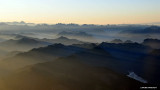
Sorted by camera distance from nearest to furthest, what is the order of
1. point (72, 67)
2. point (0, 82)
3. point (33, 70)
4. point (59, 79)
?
1. point (59, 79)
2. point (0, 82)
3. point (33, 70)
4. point (72, 67)

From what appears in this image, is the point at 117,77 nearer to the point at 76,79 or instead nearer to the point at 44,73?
the point at 76,79

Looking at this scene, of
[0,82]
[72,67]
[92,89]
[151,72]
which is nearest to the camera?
[92,89]

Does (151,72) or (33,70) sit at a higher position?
(33,70)

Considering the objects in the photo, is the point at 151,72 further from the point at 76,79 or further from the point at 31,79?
the point at 31,79

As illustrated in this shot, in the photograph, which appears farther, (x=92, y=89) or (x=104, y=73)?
(x=104, y=73)

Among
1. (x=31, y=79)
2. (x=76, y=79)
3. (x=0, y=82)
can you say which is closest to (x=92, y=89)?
(x=76, y=79)

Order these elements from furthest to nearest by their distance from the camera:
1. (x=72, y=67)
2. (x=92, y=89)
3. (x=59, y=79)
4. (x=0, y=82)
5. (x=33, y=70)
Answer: (x=72, y=67) < (x=33, y=70) < (x=0, y=82) < (x=59, y=79) < (x=92, y=89)

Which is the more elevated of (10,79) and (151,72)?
(10,79)

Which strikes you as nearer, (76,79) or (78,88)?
(78,88)

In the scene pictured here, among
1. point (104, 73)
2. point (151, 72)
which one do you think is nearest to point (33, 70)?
point (104, 73)
